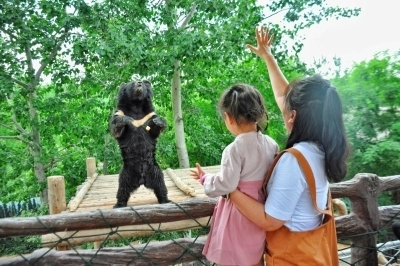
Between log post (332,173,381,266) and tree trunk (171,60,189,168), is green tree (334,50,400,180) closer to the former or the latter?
tree trunk (171,60,189,168)

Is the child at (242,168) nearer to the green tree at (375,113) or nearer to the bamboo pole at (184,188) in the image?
the bamboo pole at (184,188)

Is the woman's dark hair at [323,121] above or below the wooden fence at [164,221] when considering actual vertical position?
above

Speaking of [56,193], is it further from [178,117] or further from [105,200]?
[178,117]

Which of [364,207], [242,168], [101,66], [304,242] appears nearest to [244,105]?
[242,168]

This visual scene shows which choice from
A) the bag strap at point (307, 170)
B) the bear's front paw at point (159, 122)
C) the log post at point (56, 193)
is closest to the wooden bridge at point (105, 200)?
the log post at point (56, 193)

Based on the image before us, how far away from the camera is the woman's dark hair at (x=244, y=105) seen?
138 centimetres

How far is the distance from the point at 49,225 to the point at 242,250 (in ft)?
2.49

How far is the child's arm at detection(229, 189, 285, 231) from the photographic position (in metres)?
1.27

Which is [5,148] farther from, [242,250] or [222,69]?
[242,250]

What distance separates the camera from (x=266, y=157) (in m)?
1.37

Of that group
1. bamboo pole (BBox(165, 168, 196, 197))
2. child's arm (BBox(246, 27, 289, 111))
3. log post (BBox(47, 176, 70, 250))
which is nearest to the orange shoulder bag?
child's arm (BBox(246, 27, 289, 111))

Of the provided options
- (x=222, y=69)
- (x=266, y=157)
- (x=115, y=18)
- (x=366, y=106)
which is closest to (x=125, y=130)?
(x=266, y=157)

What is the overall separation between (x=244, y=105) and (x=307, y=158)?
27 cm

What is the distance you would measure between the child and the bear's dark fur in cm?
143
